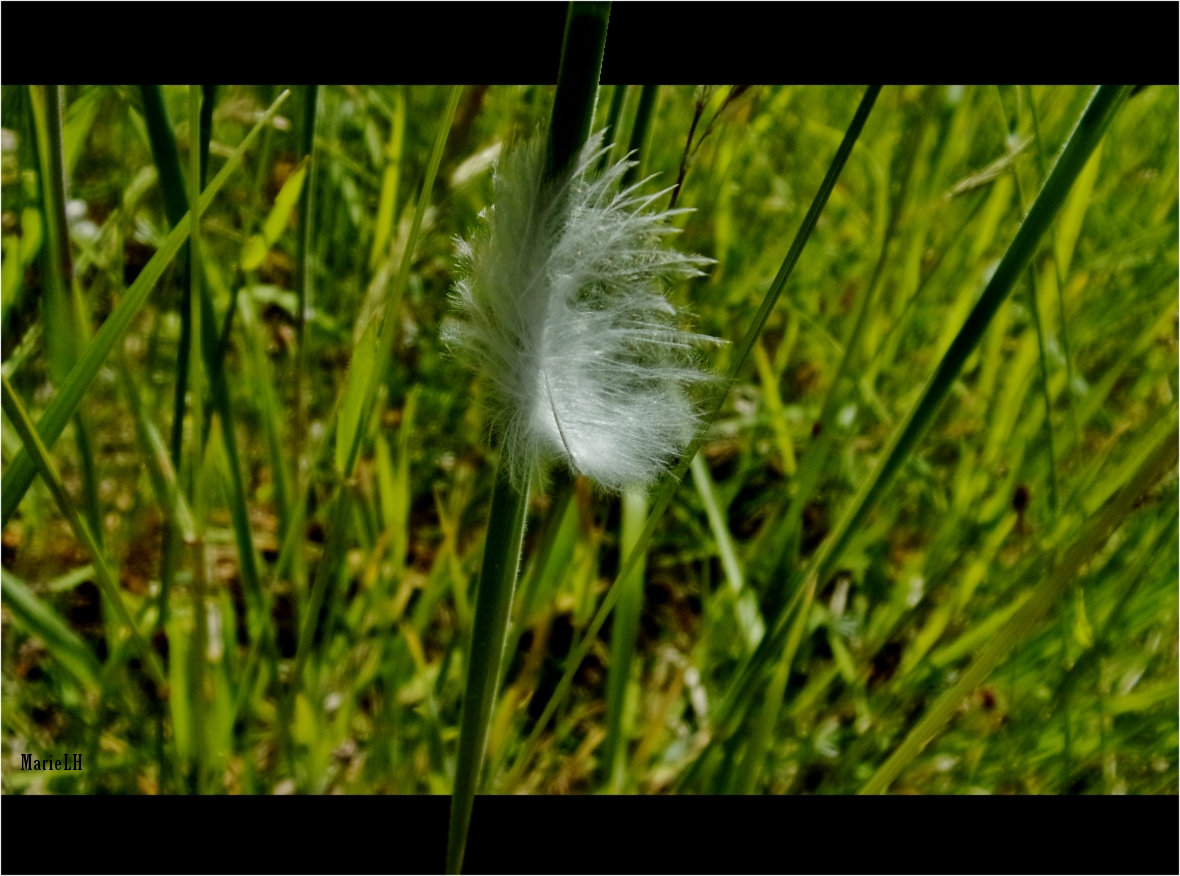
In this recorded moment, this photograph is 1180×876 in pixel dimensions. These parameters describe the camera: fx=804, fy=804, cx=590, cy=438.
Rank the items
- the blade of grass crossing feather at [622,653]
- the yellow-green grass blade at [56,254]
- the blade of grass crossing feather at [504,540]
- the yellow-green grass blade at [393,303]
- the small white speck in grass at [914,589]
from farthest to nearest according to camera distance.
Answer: the small white speck in grass at [914,589]
the blade of grass crossing feather at [622,653]
the yellow-green grass blade at [56,254]
the yellow-green grass blade at [393,303]
the blade of grass crossing feather at [504,540]

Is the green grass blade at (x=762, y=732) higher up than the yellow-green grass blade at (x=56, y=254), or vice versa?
the yellow-green grass blade at (x=56, y=254)

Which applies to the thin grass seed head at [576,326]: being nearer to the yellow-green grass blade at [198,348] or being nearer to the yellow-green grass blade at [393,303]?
the yellow-green grass blade at [393,303]

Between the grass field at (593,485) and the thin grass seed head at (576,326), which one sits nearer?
the thin grass seed head at (576,326)

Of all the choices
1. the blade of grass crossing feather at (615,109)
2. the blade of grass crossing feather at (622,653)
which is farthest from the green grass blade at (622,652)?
the blade of grass crossing feather at (615,109)

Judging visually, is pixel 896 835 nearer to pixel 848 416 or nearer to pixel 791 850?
pixel 791 850

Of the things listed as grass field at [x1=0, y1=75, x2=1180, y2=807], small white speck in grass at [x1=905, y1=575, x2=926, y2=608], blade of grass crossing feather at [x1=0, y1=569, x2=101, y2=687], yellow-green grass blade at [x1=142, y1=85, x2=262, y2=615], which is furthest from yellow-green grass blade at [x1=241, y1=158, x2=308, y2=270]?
small white speck in grass at [x1=905, y1=575, x2=926, y2=608]

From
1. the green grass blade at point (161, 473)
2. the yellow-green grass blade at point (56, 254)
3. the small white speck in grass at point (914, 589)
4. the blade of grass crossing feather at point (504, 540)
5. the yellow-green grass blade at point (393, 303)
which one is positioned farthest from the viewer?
the small white speck in grass at point (914, 589)

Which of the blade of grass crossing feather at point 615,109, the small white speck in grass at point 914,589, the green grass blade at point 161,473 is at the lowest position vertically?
the small white speck in grass at point 914,589
